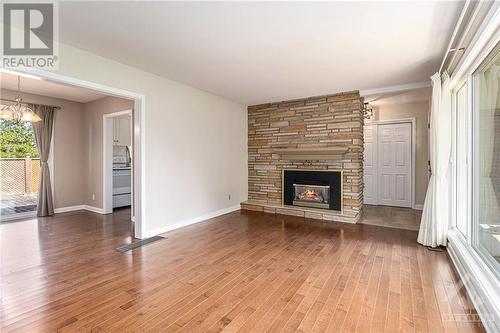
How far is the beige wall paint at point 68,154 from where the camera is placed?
550 centimetres

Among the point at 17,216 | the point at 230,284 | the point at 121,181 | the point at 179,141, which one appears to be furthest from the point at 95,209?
the point at 230,284

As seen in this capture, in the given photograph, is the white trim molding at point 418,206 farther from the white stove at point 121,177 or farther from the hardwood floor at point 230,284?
the white stove at point 121,177

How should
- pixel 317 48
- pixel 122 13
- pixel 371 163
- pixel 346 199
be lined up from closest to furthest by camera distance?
pixel 122 13, pixel 317 48, pixel 346 199, pixel 371 163

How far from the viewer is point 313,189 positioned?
5250mm

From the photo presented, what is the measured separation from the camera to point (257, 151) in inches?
237

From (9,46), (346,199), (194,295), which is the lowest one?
(194,295)

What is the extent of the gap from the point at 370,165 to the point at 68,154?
24.2 ft

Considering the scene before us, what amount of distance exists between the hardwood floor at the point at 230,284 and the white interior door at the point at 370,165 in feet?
8.27

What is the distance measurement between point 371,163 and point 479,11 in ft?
15.0

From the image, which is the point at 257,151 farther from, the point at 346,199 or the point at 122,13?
the point at 122,13

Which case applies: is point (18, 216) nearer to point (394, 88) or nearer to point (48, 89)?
point (48, 89)

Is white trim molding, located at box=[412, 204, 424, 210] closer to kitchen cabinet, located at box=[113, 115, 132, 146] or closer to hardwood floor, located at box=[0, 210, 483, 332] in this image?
hardwood floor, located at box=[0, 210, 483, 332]

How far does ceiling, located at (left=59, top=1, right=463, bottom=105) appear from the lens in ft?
7.09

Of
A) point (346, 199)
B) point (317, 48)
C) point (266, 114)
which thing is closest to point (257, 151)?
point (266, 114)
